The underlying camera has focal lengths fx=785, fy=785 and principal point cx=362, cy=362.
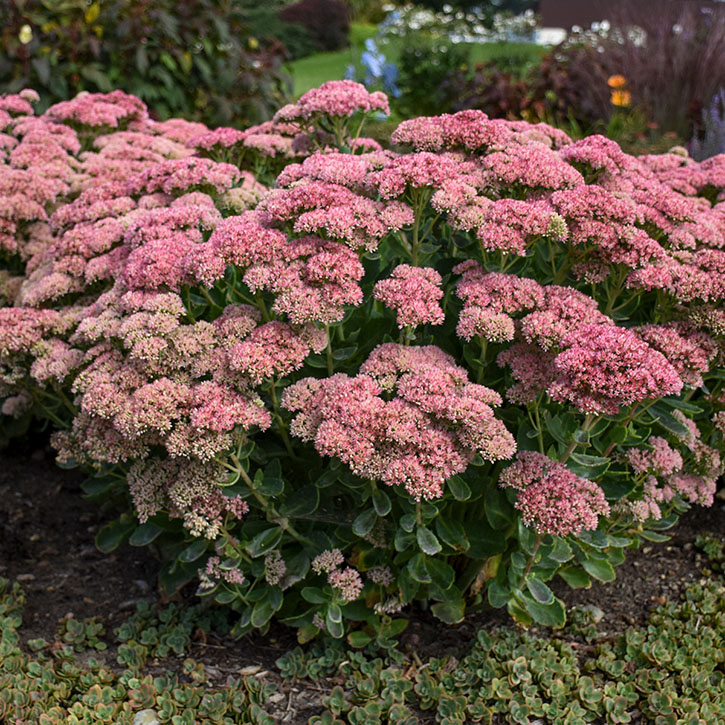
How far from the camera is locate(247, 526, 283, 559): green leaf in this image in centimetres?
255

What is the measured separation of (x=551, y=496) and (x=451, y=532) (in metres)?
0.37

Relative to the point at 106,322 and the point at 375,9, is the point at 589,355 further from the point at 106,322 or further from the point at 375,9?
the point at 375,9

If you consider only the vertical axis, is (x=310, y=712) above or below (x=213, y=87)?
below

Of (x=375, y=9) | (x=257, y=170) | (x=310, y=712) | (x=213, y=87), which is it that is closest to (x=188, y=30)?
(x=213, y=87)

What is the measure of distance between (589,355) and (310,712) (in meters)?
1.55

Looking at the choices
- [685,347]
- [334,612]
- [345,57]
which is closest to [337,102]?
[685,347]

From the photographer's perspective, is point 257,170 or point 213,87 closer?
point 257,170

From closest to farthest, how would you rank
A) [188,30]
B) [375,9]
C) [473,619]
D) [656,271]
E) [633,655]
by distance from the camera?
[656,271]
[633,655]
[473,619]
[188,30]
[375,9]

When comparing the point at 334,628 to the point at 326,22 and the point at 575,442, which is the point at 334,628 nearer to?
the point at 575,442

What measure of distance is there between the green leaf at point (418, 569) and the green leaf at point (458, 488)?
1.05 ft

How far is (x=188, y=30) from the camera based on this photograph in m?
6.27

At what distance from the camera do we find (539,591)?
2.62 metres

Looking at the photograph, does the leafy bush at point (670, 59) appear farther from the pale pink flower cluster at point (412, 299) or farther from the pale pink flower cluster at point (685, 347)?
the pale pink flower cluster at point (412, 299)

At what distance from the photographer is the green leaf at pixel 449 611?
282 centimetres
